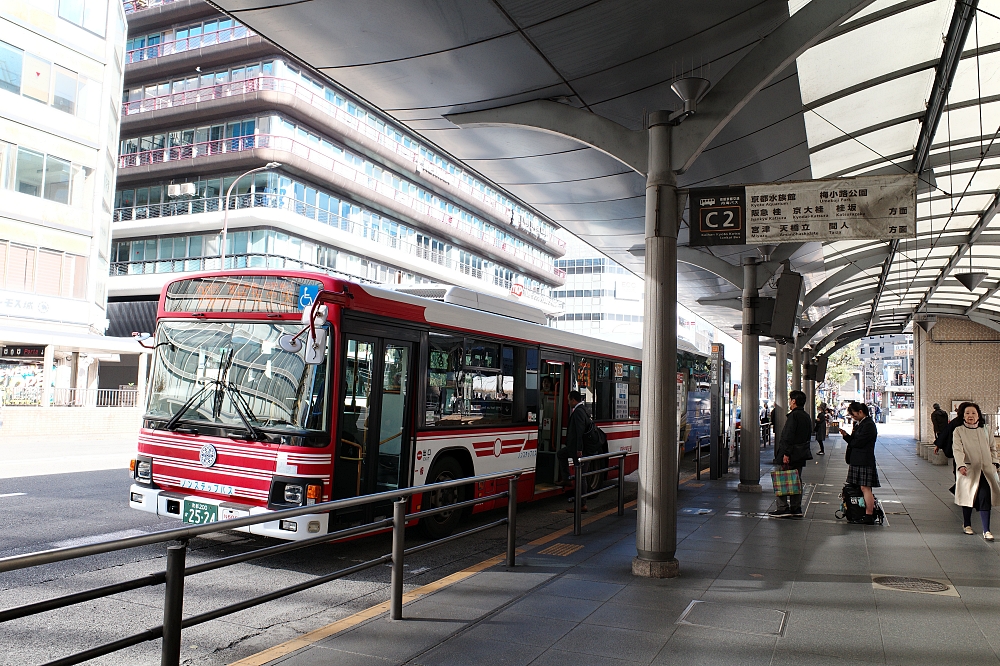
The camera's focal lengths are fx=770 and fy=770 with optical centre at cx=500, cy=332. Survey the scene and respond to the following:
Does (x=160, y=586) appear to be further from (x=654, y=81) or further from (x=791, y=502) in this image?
(x=791, y=502)

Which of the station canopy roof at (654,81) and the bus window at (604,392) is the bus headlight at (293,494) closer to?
the station canopy roof at (654,81)

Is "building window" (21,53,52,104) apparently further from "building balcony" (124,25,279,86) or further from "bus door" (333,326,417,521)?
"bus door" (333,326,417,521)

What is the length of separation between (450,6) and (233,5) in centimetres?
180

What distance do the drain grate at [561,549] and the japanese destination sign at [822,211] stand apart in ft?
11.7

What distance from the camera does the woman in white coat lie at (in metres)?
9.45

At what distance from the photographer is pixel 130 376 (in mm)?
41375

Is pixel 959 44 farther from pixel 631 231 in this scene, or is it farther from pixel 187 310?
pixel 187 310

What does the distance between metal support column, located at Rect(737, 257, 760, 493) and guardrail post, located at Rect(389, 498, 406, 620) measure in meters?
10.00

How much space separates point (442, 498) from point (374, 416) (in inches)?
72.5

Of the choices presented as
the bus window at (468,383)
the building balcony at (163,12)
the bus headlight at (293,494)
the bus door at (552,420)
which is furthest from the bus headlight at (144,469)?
the building balcony at (163,12)

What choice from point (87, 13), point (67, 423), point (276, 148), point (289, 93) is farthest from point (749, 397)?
point (87, 13)

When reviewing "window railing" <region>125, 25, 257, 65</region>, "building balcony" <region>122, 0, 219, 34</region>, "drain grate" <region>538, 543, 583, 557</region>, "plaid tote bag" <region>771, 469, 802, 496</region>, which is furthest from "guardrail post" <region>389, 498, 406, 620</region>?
"building balcony" <region>122, 0, 219, 34</region>

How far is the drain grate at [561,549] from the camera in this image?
812 cm

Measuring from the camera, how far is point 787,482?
11.1 metres
